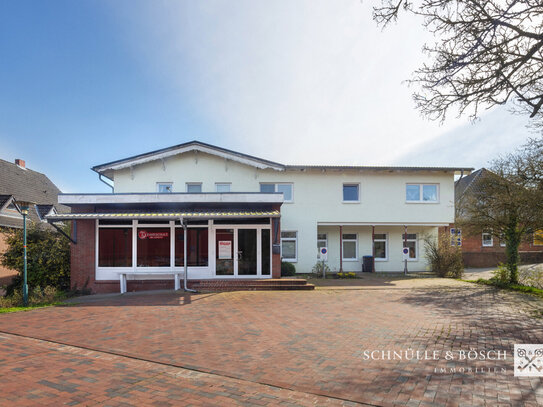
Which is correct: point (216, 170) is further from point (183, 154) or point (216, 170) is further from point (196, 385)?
point (196, 385)

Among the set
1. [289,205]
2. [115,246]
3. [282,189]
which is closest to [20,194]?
[115,246]

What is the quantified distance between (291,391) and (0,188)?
2343 cm

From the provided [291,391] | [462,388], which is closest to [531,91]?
→ [462,388]

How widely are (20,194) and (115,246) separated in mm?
13591

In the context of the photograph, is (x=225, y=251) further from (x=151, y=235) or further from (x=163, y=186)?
(x=163, y=186)

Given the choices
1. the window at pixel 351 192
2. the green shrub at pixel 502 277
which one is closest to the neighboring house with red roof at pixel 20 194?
the window at pixel 351 192

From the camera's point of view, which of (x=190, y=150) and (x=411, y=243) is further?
(x=411, y=243)

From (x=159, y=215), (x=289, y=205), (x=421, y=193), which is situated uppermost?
(x=421, y=193)

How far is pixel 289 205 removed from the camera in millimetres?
18484

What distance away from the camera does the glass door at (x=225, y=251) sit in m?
13.8

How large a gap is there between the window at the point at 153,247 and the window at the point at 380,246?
1159cm

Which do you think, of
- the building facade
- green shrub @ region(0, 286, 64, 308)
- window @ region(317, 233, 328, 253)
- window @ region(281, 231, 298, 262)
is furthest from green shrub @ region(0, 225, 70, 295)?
window @ region(317, 233, 328, 253)

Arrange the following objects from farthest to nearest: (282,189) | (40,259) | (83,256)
Result: (282,189) < (83,256) < (40,259)
